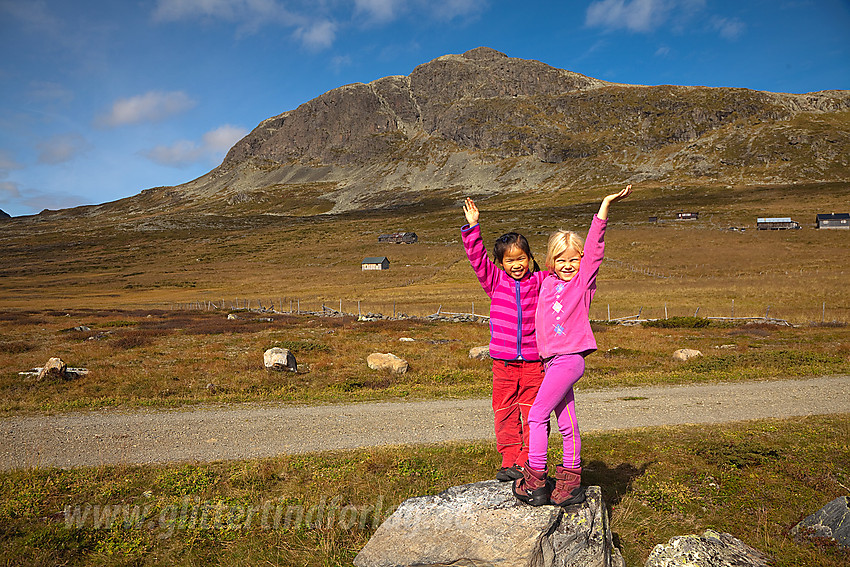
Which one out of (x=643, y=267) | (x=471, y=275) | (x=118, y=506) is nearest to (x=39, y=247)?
(x=471, y=275)

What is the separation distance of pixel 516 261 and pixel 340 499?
400cm

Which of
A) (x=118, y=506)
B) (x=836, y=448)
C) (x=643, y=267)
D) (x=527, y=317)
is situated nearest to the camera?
(x=527, y=317)

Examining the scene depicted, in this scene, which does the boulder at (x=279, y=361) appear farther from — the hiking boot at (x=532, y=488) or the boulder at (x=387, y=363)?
the hiking boot at (x=532, y=488)

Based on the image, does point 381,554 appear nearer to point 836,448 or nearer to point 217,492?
point 217,492

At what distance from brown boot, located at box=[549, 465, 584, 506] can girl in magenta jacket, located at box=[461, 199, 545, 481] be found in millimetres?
737

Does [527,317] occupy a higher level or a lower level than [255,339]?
higher

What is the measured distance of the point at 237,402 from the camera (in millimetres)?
15266

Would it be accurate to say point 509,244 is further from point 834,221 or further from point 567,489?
point 834,221

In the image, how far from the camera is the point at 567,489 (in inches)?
200

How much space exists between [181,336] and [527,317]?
31.2 m

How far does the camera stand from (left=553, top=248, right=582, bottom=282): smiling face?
5.41m

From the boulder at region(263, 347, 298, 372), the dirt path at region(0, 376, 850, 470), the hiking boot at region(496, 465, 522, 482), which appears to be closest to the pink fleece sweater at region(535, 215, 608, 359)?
the hiking boot at region(496, 465, 522, 482)

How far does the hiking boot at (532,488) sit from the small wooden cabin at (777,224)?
13164 centimetres

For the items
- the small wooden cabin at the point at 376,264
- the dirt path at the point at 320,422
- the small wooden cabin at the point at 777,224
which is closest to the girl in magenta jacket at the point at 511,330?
the dirt path at the point at 320,422
